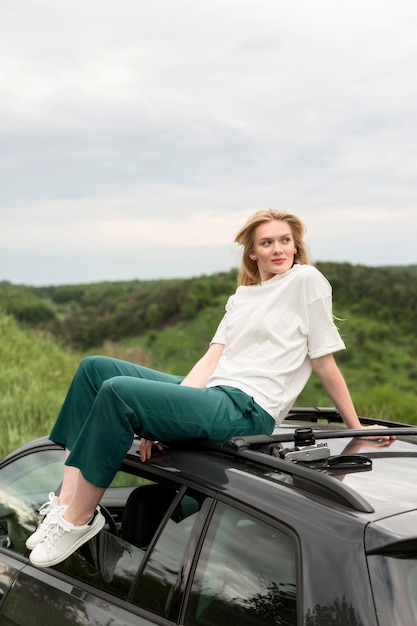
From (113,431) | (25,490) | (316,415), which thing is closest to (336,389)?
(316,415)

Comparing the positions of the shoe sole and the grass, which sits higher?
the shoe sole

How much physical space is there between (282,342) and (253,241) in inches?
26.0

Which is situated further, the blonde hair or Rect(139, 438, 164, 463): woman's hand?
the blonde hair

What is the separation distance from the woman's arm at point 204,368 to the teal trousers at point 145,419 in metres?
0.40

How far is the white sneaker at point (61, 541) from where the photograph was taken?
3.28 meters

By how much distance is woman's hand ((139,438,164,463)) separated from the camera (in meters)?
3.18

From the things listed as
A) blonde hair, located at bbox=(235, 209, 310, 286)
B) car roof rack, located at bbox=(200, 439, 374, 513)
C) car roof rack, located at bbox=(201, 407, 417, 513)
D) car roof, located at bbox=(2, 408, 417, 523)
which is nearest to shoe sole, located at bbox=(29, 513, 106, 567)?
car roof, located at bbox=(2, 408, 417, 523)

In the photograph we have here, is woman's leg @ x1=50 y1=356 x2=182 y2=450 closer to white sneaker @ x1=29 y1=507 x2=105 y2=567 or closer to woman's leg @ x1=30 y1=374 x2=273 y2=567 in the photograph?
woman's leg @ x1=30 y1=374 x2=273 y2=567

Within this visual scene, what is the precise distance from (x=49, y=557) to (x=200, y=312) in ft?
120

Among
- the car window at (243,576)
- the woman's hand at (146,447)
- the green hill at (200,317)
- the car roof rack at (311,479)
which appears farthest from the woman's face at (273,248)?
the green hill at (200,317)

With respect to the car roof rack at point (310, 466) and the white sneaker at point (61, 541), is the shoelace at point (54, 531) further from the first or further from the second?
the car roof rack at point (310, 466)

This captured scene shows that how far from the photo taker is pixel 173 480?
2965mm

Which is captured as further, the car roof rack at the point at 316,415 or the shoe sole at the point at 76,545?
the car roof rack at the point at 316,415

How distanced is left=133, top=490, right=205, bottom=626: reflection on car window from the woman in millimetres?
360
